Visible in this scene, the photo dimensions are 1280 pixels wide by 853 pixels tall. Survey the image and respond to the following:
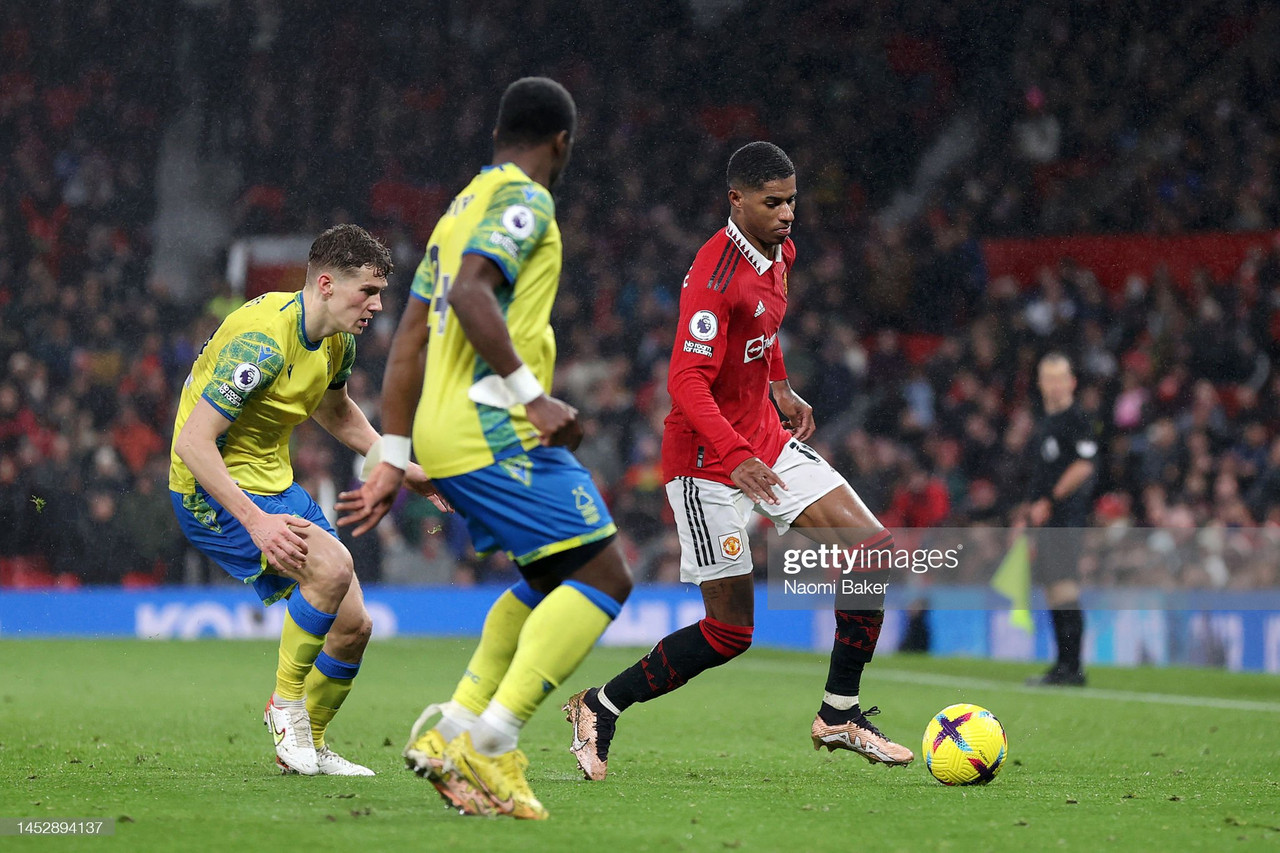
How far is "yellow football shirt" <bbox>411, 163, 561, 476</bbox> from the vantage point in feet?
14.4

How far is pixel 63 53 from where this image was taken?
2077 centimetres

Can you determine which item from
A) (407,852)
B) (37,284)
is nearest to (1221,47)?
(37,284)

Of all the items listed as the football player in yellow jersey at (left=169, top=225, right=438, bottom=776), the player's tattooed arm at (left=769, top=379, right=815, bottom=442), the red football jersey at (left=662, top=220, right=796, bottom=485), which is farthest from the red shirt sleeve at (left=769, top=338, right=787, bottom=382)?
the football player in yellow jersey at (left=169, top=225, right=438, bottom=776)

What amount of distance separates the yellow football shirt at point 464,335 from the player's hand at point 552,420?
0.17 m

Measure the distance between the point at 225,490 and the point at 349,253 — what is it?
1010 mm

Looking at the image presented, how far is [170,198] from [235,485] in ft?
50.2

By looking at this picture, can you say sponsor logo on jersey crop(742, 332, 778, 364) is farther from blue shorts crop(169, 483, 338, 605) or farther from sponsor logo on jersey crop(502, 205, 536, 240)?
sponsor logo on jersey crop(502, 205, 536, 240)

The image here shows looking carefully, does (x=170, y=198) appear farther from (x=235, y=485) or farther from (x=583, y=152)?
(x=235, y=485)

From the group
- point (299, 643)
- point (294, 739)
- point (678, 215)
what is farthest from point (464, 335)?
point (678, 215)

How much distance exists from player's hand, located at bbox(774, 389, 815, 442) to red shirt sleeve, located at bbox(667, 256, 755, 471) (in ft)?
2.67

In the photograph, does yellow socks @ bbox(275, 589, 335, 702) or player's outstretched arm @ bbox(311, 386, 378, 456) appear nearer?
yellow socks @ bbox(275, 589, 335, 702)

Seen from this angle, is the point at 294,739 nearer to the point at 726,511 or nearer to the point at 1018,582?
the point at 726,511

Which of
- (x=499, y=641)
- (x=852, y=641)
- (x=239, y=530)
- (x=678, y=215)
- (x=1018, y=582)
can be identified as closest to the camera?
(x=499, y=641)

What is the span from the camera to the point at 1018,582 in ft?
41.8
